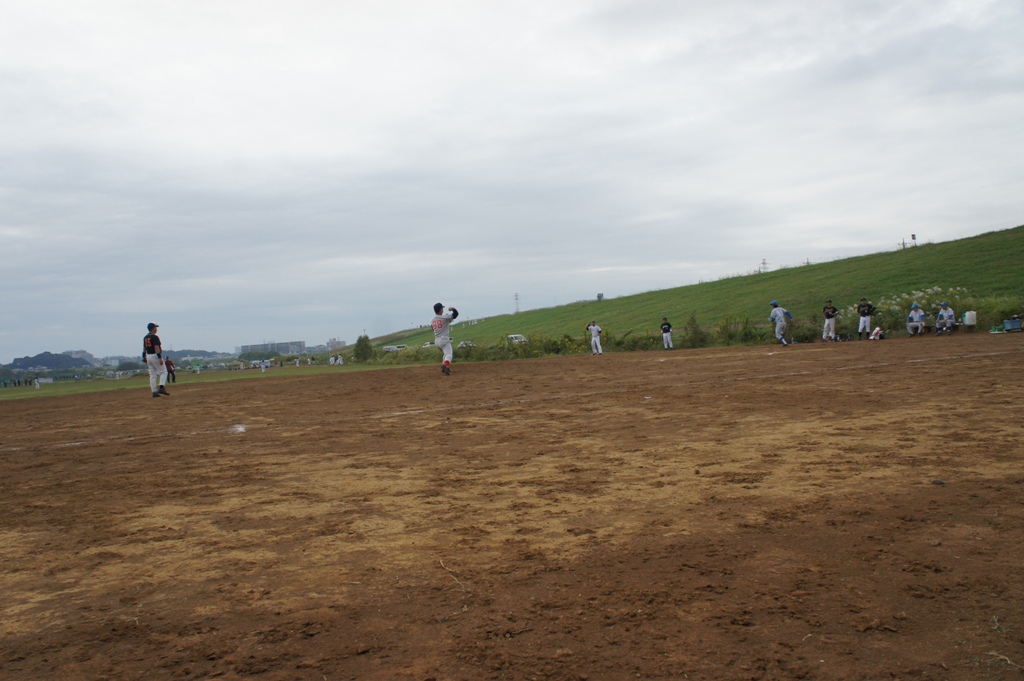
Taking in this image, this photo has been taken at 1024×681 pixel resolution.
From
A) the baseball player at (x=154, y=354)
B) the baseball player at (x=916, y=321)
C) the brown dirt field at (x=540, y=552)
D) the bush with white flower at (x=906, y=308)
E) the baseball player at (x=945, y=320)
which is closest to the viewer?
the brown dirt field at (x=540, y=552)

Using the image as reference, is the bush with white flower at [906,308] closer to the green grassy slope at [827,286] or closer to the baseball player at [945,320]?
the baseball player at [945,320]

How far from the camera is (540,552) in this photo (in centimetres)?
429

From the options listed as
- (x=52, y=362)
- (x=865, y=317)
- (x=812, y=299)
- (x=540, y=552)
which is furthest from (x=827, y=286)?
(x=52, y=362)

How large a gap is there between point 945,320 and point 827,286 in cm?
1853

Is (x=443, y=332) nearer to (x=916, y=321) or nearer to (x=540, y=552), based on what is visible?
(x=540, y=552)

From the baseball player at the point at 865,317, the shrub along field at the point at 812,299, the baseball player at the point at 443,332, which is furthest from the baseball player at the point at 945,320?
the baseball player at the point at 443,332

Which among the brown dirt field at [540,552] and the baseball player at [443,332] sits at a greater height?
the baseball player at [443,332]

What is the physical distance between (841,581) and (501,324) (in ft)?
254

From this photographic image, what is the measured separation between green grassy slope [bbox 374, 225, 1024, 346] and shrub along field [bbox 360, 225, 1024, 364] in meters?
0.07

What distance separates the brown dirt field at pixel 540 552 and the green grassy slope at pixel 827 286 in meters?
30.5

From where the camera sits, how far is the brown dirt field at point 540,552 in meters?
3.04

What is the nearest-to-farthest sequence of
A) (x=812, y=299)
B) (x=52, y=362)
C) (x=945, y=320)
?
(x=945, y=320), (x=812, y=299), (x=52, y=362)

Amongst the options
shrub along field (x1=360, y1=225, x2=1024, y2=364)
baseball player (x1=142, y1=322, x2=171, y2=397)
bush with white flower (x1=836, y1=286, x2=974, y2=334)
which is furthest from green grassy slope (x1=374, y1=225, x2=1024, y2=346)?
baseball player (x1=142, y1=322, x2=171, y2=397)

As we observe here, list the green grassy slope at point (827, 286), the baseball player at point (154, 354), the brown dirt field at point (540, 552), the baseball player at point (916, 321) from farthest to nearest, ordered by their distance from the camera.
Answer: the green grassy slope at point (827, 286)
the baseball player at point (916, 321)
the baseball player at point (154, 354)
the brown dirt field at point (540, 552)
